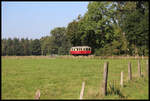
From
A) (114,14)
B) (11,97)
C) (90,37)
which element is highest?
(114,14)

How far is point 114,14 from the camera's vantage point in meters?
67.6

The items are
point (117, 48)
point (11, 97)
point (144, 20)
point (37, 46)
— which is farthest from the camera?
point (37, 46)

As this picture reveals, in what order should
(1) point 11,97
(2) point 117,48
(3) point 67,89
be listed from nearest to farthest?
(1) point 11,97
(3) point 67,89
(2) point 117,48

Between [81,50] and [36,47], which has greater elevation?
[36,47]

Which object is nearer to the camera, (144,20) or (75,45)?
(144,20)

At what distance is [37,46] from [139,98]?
123 meters

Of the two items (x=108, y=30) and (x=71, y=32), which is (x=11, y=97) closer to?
(x=108, y=30)

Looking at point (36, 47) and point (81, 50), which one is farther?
point (36, 47)

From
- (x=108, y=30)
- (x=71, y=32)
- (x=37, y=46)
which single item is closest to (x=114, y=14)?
(x=108, y=30)

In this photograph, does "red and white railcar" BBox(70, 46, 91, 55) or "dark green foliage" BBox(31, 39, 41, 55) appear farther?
"dark green foliage" BBox(31, 39, 41, 55)

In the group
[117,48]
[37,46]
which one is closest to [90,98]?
[117,48]

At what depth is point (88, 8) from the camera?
70.4 m

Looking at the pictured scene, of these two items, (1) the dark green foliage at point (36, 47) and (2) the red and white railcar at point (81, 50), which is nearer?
(2) the red and white railcar at point (81, 50)

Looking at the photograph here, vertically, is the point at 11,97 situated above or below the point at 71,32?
below
